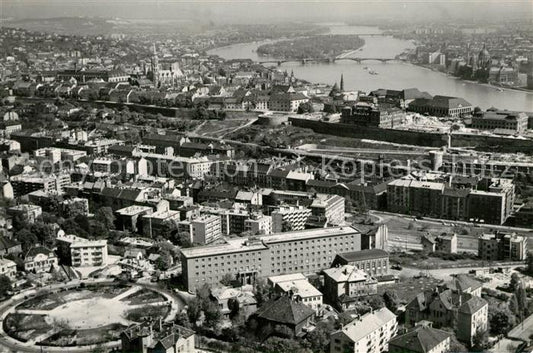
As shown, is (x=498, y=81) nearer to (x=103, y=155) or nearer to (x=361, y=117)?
(x=361, y=117)

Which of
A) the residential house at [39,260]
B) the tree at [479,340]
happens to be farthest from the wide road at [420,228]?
the residential house at [39,260]

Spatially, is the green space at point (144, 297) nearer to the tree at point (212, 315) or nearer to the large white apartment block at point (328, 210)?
the tree at point (212, 315)

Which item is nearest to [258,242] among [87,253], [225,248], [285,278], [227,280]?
[225,248]

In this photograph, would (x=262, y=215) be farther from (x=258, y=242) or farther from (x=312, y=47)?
(x=312, y=47)

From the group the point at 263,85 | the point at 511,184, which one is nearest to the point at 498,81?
the point at 263,85

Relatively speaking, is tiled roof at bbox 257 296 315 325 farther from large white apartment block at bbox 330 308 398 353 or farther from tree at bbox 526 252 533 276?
tree at bbox 526 252 533 276

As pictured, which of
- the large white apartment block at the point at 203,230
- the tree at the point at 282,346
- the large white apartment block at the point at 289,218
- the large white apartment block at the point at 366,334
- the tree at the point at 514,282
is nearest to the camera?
the large white apartment block at the point at 366,334
